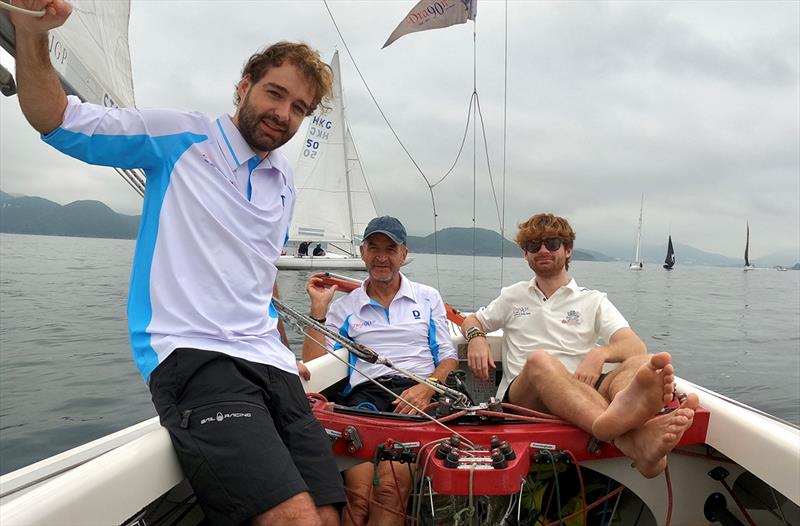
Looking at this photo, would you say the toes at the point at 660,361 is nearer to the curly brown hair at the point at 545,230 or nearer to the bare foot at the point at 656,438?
the bare foot at the point at 656,438

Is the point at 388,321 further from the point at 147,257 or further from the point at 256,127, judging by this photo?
the point at 147,257

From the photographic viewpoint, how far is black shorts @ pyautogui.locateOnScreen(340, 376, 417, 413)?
2.51 meters

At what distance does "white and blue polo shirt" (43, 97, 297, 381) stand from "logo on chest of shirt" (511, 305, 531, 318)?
1.56m

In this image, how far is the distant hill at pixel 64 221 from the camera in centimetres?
11950

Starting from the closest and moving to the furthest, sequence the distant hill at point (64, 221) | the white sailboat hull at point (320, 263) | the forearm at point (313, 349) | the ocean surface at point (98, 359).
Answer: the forearm at point (313, 349) < the ocean surface at point (98, 359) < the white sailboat hull at point (320, 263) < the distant hill at point (64, 221)

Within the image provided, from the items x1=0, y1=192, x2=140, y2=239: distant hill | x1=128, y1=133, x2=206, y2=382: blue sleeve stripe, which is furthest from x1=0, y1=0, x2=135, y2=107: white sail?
x1=0, y1=192, x2=140, y2=239: distant hill

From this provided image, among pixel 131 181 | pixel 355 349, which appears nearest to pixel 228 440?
pixel 355 349

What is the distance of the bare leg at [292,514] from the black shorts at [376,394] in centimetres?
119

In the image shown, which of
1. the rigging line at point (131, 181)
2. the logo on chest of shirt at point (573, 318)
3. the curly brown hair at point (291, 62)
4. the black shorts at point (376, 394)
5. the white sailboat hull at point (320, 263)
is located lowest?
the white sailboat hull at point (320, 263)

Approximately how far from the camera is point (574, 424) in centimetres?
190

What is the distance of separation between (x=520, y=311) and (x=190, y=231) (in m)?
1.87

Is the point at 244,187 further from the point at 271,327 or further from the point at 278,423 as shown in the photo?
the point at 278,423

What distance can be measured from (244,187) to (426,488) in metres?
1.09

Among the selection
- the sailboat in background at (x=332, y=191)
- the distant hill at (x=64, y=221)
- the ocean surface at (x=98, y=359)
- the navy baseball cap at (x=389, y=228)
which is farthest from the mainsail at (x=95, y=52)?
the distant hill at (x=64, y=221)
